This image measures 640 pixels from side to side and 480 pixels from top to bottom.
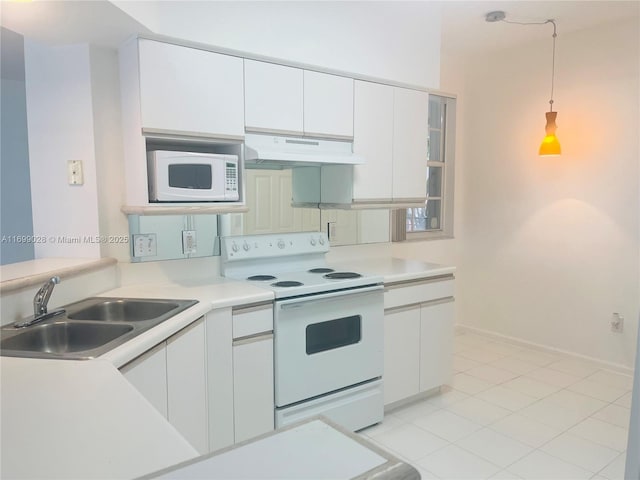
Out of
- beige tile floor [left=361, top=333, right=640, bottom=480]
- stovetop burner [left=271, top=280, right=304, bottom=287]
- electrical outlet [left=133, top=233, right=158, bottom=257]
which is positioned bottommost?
beige tile floor [left=361, top=333, right=640, bottom=480]

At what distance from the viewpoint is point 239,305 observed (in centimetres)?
218

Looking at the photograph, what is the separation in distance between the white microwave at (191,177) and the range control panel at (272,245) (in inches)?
14.4

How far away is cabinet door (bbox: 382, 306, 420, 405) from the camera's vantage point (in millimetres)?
2824

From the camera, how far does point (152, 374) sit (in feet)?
5.46

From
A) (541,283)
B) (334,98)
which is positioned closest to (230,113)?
(334,98)

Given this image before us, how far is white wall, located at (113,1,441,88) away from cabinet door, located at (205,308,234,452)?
1.35 m

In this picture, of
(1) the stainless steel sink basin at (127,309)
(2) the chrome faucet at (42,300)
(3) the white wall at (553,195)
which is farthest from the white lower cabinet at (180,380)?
(3) the white wall at (553,195)

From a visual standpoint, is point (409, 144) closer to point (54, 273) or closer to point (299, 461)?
point (54, 273)

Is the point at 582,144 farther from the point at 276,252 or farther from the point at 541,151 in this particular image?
the point at 276,252

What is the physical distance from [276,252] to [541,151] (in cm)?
220

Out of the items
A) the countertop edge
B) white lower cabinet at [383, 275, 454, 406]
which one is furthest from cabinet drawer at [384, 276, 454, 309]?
the countertop edge

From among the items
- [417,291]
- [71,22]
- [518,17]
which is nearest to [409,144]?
[417,291]

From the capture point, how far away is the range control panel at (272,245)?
2705 mm

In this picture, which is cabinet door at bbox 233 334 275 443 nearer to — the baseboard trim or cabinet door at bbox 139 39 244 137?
cabinet door at bbox 139 39 244 137
